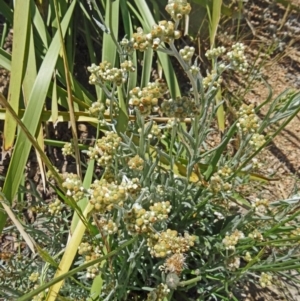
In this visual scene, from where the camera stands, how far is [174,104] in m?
0.93

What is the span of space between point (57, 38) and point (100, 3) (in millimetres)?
383

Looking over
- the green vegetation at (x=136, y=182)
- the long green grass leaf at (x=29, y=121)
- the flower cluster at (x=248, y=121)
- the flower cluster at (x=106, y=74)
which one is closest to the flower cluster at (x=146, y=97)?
the green vegetation at (x=136, y=182)

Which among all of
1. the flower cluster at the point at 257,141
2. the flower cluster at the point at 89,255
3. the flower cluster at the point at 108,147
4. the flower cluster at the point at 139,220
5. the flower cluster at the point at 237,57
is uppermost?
the flower cluster at the point at 237,57

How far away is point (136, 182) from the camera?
904 mm

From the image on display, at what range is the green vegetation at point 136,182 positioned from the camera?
3.07 feet

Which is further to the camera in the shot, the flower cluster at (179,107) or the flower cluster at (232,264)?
the flower cluster at (232,264)

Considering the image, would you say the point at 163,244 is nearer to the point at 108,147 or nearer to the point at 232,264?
the point at 108,147

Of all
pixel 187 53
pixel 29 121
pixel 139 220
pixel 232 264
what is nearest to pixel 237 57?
pixel 187 53

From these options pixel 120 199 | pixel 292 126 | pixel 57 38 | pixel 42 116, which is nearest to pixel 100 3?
pixel 57 38

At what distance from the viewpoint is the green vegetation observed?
94 centimetres

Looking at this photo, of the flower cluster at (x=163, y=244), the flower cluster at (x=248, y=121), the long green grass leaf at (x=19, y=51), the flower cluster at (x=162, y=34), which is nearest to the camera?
the flower cluster at (x=162, y=34)

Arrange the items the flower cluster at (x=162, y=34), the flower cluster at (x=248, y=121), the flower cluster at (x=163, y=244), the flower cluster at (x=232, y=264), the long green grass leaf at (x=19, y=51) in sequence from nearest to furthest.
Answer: the flower cluster at (x=162, y=34) < the flower cluster at (x=163, y=244) < the flower cluster at (x=248, y=121) < the flower cluster at (x=232, y=264) < the long green grass leaf at (x=19, y=51)

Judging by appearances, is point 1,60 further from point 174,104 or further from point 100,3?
point 174,104

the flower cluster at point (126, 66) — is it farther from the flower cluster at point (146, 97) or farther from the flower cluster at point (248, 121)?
the flower cluster at point (248, 121)
